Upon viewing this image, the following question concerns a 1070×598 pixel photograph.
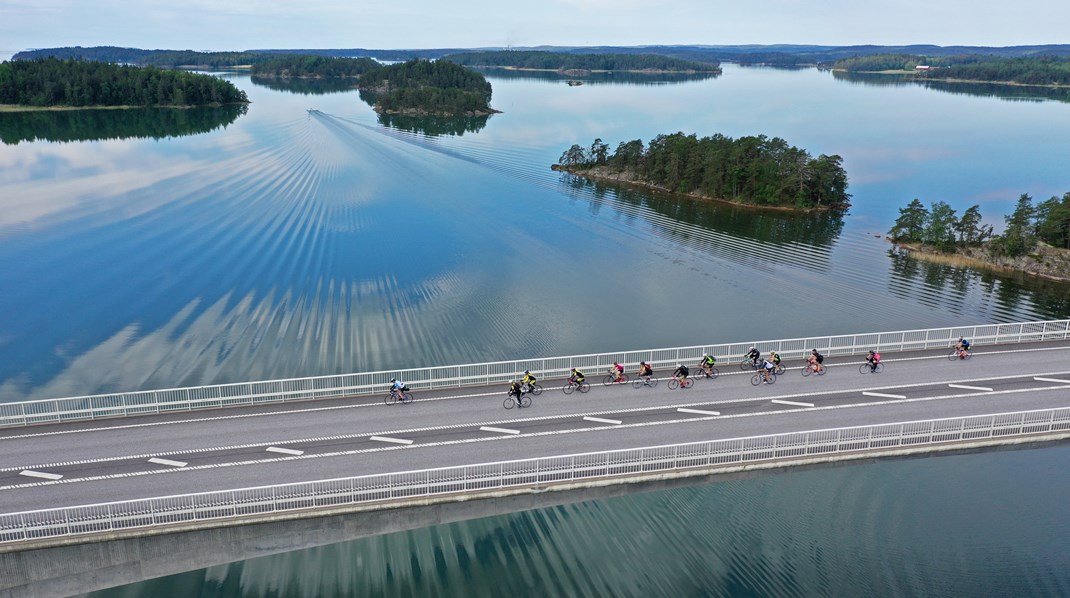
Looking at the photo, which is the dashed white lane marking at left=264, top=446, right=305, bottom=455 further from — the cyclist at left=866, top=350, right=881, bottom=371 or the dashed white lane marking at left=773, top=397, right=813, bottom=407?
the cyclist at left=866, top=350, right=881, bottom=371

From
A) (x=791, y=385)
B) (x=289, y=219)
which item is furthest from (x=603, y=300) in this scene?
(x=289, y=219)

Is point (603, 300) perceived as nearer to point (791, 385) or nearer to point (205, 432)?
point (791, 385)

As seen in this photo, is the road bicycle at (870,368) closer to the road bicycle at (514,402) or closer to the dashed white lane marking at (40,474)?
the road bicycle at (514,402)

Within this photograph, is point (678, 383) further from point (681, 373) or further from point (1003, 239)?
point (1003, 239)

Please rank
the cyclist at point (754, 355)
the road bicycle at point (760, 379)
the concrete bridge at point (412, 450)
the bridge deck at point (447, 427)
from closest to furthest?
the concrete bridge at point (412, 450), the bridge deck at point (447, 427), the road bicycle at point (760, 379), the cyclist at point (754, 355)

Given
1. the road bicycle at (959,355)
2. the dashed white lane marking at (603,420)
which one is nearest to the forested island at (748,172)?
the road bicycle at (959,355)

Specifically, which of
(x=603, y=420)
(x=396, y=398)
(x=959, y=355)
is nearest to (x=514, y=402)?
(x=603, y=420)

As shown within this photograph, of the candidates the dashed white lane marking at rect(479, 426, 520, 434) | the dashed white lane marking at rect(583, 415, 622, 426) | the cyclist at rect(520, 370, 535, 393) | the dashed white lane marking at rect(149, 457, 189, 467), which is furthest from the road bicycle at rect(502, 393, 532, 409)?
the dashed white lane marking at rect(149, 457, 189, 467)
